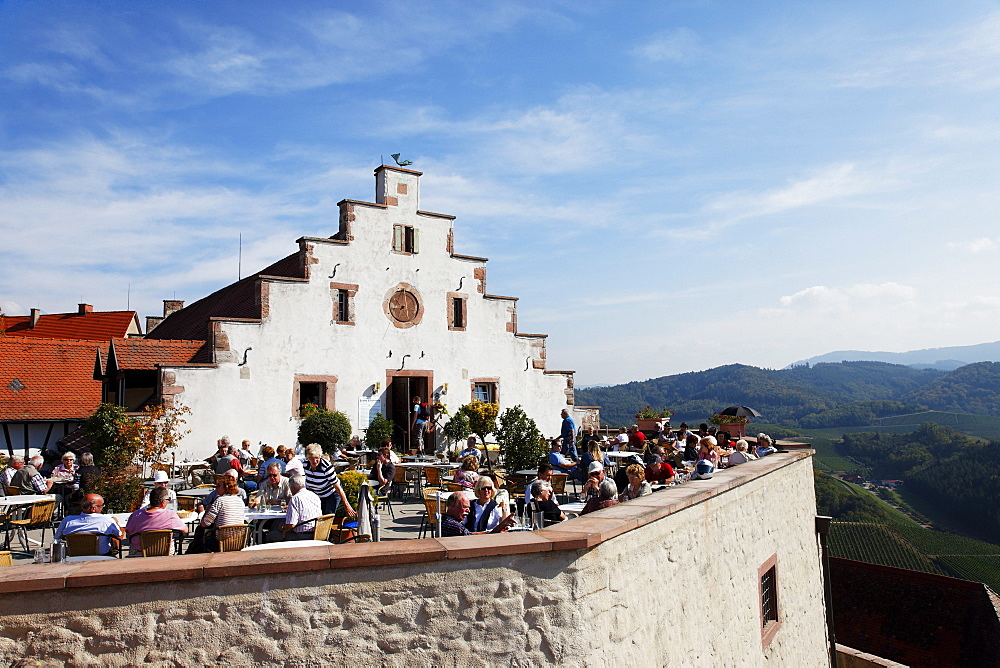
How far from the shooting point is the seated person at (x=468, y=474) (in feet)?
36.8

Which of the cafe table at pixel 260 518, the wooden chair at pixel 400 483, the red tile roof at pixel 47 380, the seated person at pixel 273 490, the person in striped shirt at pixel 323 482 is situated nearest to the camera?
the cafe table at pixel 260 518

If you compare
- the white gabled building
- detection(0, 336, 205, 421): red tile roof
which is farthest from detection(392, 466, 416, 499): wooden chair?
detection(0, 336, 205, 421): red tile roof

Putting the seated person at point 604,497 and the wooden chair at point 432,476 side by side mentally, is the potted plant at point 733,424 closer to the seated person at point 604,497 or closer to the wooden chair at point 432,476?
the wooden chair at point 432,476

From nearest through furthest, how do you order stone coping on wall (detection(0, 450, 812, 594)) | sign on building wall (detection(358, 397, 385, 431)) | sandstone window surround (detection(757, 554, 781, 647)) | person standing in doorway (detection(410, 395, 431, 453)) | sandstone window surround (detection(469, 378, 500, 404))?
stone coping on wall (detection(0, 450, 812, 594)), sandstone window surround (detection(757, 554, 781, 647)), sign on building wall (detection(358, 397, 385, 431)), person standing in doorway (detection(410, 395, 431, 453)), sandstone window surround (detection(469, 378, 500, 404))

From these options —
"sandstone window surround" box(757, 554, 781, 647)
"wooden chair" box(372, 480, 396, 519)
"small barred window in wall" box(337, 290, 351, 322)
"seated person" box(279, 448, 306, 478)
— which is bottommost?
"sandstone window surround" box(757, 554, 781, 647)

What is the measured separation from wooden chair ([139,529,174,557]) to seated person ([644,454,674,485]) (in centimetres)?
746

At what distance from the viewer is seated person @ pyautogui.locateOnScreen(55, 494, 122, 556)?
24.7 feet

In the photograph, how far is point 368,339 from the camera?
21828 millimetres

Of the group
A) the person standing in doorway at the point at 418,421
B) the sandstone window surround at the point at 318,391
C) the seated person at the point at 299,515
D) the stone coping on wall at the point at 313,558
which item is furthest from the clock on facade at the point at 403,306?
the stone coping on wall at the point at 313,558

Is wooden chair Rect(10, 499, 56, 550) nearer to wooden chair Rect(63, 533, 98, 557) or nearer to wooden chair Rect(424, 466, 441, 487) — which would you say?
wooden chair Rect(63, 533, 98, 557)

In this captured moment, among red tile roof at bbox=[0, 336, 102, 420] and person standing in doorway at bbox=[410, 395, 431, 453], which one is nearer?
red tile roof at bbox=[0, 336, 102, 420]

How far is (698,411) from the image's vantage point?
195 meters

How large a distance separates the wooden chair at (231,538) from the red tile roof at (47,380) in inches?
659

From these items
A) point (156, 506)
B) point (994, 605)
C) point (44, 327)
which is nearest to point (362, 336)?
point (156, 506)
